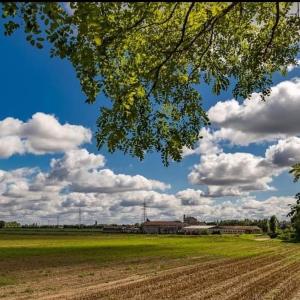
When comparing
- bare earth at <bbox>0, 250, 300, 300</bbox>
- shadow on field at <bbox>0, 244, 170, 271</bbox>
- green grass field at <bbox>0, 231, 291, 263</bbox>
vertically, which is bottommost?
bare earth at <bbox>0, 250, 300, 300</bbox>

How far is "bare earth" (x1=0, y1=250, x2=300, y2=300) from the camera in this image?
75.2 feet

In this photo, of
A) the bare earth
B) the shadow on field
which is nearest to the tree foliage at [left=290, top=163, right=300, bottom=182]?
the bare earth

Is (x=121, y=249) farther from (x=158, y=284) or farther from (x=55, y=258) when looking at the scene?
(x=158, y=284)

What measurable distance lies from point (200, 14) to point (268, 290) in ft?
60.3

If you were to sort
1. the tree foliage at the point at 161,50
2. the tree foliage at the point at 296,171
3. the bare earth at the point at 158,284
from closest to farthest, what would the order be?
the tree foliage at the point at 161,50 → the bare earth at the point at 158,284 → the tree foliage at the point at 296,171

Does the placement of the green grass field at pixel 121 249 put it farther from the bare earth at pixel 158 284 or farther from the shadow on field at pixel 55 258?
the bare earth at pixel 158 284

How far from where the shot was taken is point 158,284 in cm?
2678

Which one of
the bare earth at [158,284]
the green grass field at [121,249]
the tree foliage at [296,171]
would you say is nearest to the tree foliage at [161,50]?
the bare earth at [158,284]

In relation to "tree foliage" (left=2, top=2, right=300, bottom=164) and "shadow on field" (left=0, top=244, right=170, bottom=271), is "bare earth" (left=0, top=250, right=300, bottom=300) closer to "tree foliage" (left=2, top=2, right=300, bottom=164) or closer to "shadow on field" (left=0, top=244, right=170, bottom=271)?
"shadow on field" (left=0, top=244, right=170, bottom=271)

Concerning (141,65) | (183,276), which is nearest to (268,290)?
(183,276)

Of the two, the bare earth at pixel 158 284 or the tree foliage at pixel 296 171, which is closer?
the bare earth at pixel 158 284

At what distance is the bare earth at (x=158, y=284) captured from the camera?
22922 mm

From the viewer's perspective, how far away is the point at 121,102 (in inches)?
369

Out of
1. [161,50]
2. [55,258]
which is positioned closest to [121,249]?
[55,258]
